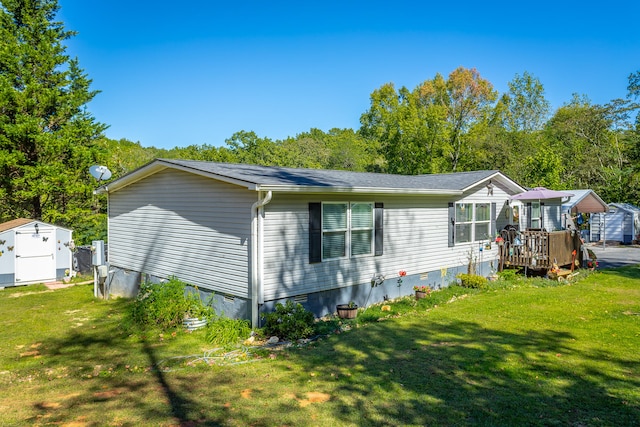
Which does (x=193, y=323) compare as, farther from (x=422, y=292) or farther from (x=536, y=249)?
(x=536, y=249)

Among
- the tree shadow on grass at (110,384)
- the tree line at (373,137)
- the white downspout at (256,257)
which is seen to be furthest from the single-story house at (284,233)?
the tree line at (373,137)

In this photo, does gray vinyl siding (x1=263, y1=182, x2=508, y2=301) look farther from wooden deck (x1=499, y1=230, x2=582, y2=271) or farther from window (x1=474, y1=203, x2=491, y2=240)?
wooden deck (x1=499, y1=230, x2=582, y2=271)

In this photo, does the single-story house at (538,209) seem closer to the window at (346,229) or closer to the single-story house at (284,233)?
the single-story house at (284,233)

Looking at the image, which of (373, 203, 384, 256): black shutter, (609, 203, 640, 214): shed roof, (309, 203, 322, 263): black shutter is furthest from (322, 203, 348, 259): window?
(609, 203, 640, 214): shed roof

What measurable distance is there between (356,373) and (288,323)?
2.06 meters

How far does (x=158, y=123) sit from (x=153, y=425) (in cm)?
3939

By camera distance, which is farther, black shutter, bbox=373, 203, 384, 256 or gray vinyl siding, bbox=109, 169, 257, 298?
black shutter, bbox=373, 203, 384, 256

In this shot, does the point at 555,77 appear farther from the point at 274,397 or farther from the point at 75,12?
the point at 274,397

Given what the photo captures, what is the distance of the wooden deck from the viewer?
44.0ft

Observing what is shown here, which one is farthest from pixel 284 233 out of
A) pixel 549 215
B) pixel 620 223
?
pixel 620 223

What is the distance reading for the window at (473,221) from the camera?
12828 millimetres

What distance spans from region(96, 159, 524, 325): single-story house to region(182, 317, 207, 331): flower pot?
0.49 metres

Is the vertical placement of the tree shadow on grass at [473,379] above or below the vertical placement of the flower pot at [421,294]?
below

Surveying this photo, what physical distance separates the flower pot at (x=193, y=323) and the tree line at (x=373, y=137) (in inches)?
426
